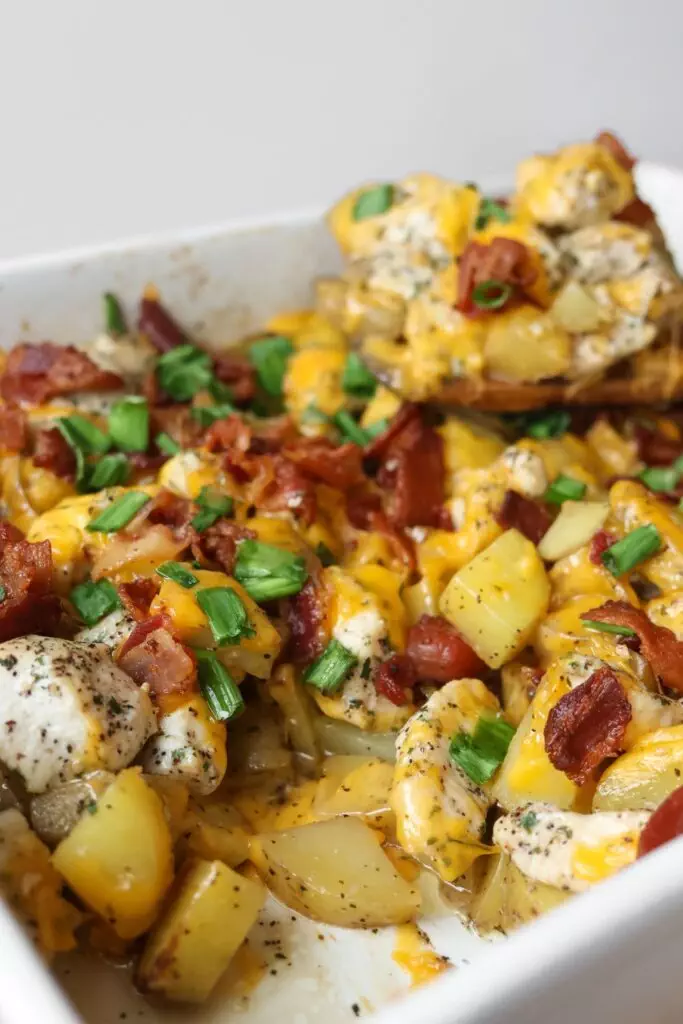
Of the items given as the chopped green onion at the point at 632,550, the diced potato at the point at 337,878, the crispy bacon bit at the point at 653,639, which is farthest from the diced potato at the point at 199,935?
the chopped green onion at the point at 632,550

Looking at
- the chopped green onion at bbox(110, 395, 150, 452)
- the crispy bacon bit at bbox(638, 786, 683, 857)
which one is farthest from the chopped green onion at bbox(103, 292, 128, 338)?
the crispy bacon bit at bbox(638, 786, 683, 857)

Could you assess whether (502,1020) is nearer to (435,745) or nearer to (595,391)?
(435,745)

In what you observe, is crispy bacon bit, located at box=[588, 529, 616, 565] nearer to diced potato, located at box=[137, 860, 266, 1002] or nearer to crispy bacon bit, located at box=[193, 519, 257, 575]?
crispy bacon bit, located at box=[193, 519, 257, 575]

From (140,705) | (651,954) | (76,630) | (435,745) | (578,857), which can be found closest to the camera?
(651,954)

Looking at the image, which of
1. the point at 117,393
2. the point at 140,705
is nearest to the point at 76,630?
the point at 140,705

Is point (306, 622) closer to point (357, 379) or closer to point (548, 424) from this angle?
point (357, 379)

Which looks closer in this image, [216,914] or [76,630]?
[216,914]

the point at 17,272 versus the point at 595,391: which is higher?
the point at 17,272

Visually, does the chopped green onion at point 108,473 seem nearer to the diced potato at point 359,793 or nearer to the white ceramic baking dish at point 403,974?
the white ceramic baking dish at point 403,974
